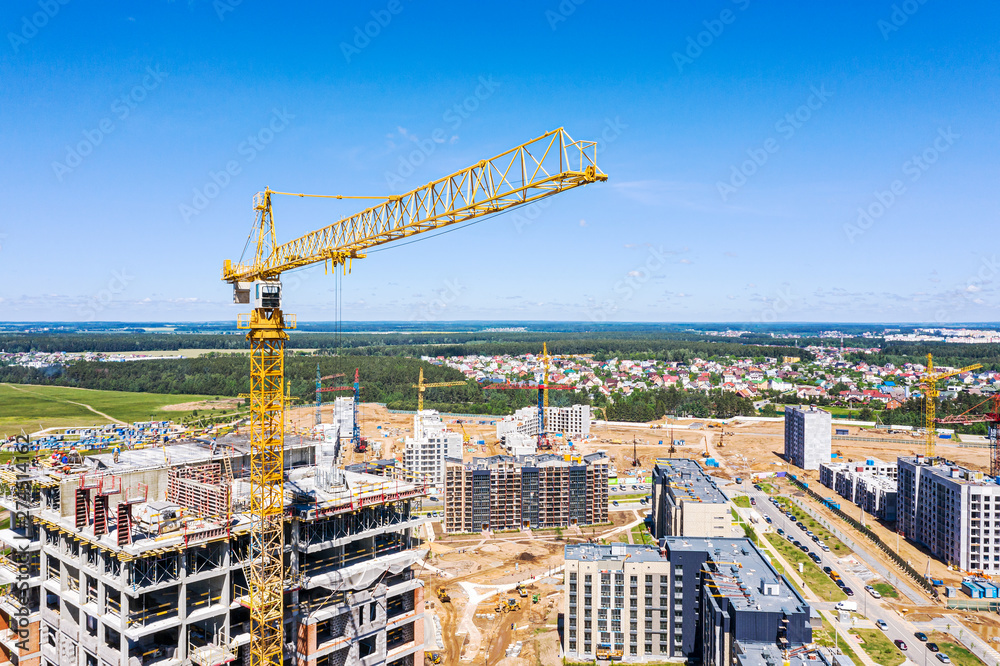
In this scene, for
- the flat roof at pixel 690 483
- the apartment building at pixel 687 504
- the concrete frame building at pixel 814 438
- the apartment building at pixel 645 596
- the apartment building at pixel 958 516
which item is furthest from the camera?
the concrete frame building at pixel 814 438

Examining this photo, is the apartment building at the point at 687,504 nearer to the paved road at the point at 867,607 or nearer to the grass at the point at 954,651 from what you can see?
the paved road at the point at 867,607

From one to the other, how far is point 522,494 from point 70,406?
62860 millimetres

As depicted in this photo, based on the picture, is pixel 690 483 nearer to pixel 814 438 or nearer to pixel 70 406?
pixel 814 438

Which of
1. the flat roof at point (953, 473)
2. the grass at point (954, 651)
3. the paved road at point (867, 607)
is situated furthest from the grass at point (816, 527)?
the grass at point (954, 651)

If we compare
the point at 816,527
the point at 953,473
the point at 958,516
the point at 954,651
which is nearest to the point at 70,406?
the point at 816,527

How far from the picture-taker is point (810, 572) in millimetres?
31688

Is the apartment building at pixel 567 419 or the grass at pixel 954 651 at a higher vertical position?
the apartment building at pixel 567 419

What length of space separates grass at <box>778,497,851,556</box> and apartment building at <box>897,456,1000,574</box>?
4083 millimetres

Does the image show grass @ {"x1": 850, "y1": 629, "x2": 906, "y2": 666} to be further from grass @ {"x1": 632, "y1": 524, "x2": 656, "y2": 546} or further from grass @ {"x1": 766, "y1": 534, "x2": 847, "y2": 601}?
grass @ {"x1": 632, "y1": 524, "x2": 656, "y2": 546}

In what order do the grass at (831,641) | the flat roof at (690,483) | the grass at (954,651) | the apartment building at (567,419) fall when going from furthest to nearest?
1. the apartment building at (567,419)
2. the flat roof at (690,483)
3. the grass at (831,641)
4. the grass at (954,651)

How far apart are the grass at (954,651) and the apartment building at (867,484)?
15297mm

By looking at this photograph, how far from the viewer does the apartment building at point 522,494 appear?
124 ft

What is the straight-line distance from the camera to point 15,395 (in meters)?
84.6

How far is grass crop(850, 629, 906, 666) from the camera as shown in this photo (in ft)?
77.5
